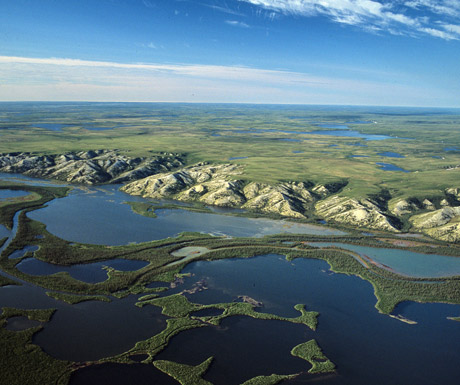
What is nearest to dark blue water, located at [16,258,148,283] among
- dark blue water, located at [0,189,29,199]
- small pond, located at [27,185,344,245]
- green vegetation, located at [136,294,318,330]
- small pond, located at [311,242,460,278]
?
small pond, located at [27,185,344,245]

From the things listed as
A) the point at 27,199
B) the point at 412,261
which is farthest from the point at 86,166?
the point at 412,261

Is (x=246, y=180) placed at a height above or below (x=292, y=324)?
above

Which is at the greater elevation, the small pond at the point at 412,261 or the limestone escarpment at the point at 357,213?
the limestone escarpment at the point at 357,213

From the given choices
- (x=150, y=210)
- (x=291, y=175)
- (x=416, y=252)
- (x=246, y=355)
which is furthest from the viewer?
(x=291, y=175)

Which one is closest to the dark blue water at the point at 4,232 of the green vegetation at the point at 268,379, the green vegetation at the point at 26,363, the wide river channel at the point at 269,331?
the wide river channel at the point at 269,331

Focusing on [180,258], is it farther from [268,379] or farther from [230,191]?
[230,191]

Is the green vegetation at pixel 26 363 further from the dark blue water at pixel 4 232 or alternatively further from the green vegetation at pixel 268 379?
the dark blue water at pixel 4 232

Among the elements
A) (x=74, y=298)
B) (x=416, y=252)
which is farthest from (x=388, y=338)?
(x=74, y=298)

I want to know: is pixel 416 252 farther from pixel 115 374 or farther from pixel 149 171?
pixel 149 171

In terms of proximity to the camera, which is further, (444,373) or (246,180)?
(246,180)
